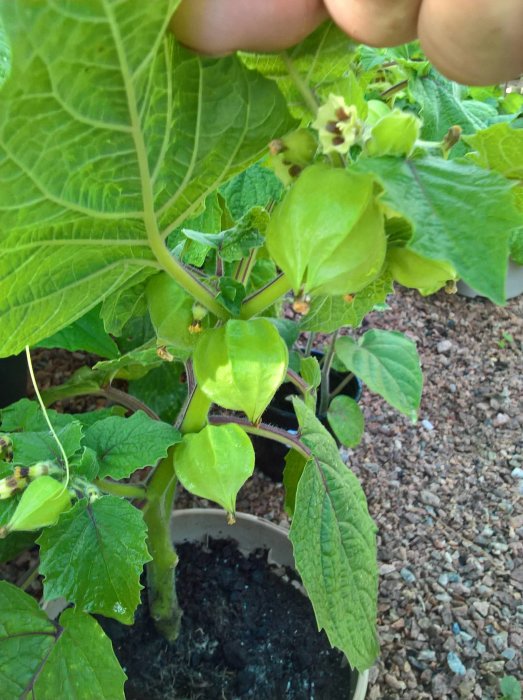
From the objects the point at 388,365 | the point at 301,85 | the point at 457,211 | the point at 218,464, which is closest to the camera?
the point at 457,211

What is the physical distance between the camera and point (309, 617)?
849mm

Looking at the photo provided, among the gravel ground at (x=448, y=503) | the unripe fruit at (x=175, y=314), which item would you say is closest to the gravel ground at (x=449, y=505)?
the gravel ground at (x=448, y=503)

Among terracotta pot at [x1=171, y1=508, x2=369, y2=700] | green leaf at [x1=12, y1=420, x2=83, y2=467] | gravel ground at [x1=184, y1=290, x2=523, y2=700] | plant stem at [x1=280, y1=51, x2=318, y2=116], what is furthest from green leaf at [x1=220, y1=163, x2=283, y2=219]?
gravel ground at [x1=184, y1=290, x2=523, y2=700]

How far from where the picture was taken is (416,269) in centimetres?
40

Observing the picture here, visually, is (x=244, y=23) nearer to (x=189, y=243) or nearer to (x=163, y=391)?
(x=189, y=243)

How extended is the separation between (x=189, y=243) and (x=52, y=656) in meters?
0.37

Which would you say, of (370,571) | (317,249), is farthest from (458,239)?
(370,571)

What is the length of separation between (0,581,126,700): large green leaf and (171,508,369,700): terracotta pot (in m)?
0.31

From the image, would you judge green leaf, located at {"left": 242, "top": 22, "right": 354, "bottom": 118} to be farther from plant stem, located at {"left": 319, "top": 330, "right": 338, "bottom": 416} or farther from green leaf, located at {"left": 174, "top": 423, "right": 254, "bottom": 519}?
plant stem, located at {"left": 319, "top": 330, "right": 338, "bottom": 416}

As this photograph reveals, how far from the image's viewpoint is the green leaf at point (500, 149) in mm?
368

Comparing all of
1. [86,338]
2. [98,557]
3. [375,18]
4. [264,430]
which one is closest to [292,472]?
[264,430]

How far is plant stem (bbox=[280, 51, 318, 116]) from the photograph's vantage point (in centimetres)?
40

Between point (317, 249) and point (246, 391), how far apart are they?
13 cm

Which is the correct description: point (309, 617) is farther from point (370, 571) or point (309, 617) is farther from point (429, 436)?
point (429, 436)
